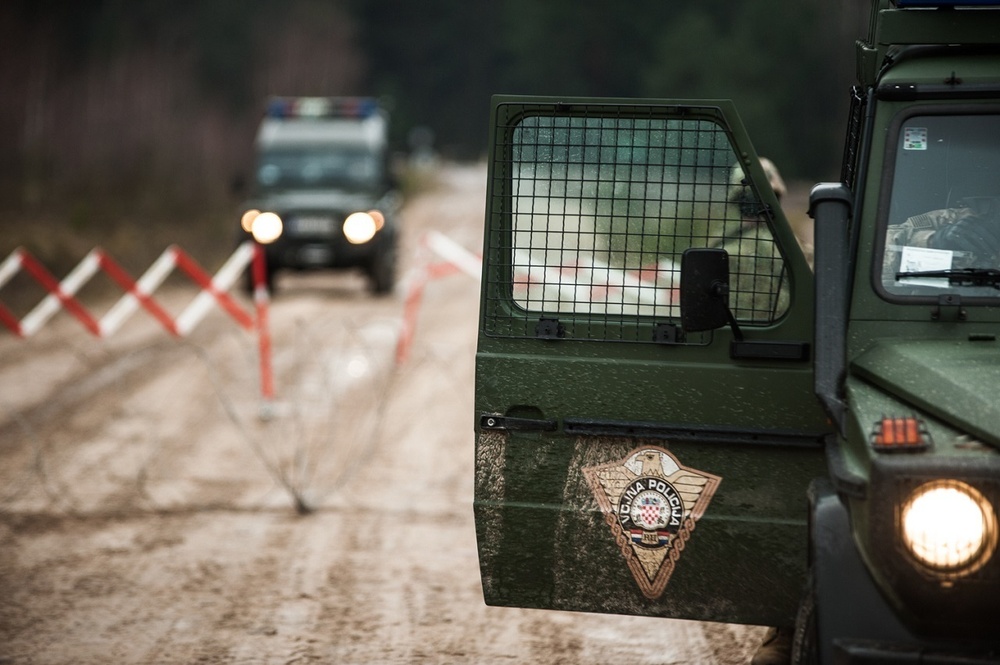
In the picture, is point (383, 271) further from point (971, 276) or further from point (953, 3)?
point (971, 276)

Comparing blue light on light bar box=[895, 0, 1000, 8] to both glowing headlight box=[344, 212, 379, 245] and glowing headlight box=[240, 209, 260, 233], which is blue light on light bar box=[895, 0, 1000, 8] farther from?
glowing headlight box=[240, 209, 260, 233]

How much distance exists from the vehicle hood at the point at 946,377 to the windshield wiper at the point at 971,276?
0.22 metres

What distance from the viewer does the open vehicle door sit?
438 centimetres

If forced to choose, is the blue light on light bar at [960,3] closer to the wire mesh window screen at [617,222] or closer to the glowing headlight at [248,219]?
the wire mesh window screen at [617,222]

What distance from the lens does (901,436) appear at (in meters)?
3.29

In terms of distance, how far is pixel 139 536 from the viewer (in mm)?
7984

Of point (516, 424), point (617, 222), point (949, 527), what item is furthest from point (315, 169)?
point (949, 527)

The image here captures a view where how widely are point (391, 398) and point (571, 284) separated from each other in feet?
25.8

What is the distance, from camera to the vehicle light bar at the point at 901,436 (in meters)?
3.26

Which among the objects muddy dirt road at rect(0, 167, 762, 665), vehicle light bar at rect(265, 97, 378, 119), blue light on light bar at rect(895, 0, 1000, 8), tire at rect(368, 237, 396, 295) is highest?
blue light on light bar at rect(895, 0, 1000, 8)

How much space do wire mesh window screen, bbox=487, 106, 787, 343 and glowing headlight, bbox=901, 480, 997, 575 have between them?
4.45ft

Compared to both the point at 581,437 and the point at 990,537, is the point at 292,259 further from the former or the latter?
the point at 990,537

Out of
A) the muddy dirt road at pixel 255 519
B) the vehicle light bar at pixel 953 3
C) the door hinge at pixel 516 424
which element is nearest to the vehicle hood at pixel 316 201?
the muddy dirt road at pixel 255 519

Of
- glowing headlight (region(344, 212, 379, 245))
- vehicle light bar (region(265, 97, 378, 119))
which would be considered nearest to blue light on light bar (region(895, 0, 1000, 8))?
glowing headlight (region(344, 212, 379, 245))
